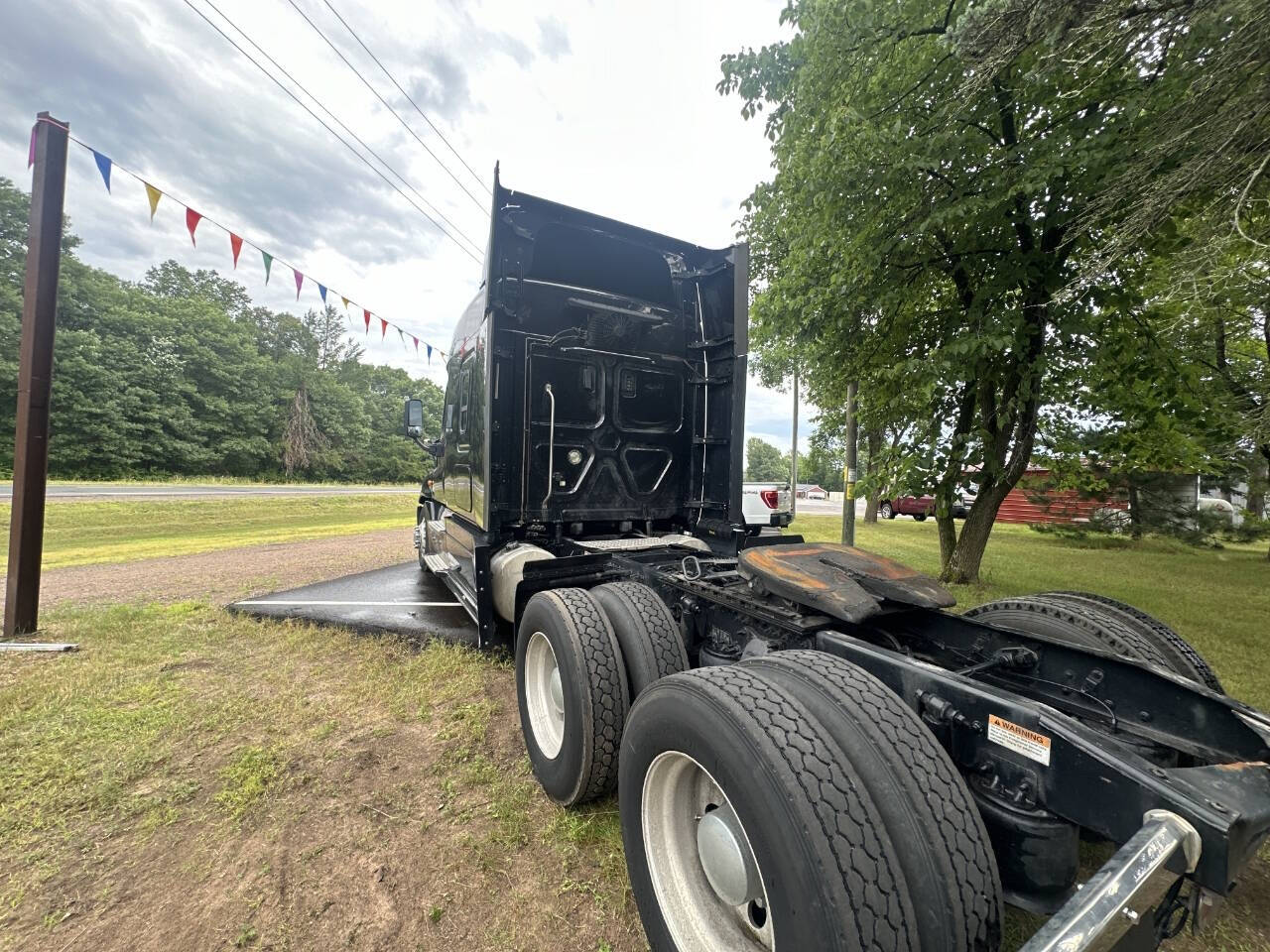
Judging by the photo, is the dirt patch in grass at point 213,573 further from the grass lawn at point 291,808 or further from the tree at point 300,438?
the tree at point 300,438

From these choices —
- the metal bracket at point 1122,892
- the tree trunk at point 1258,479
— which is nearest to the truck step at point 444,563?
the metal bracket at point 1122,892

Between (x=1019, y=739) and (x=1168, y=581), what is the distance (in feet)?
34.0

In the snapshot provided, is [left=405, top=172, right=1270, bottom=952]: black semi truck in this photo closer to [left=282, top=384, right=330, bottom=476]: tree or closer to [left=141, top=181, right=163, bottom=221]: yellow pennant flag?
[left=141, top=181, right=163, bottom=221]: yellow pennant flag

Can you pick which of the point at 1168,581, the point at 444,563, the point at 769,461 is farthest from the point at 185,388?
the point at 769,461

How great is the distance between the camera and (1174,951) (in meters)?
1.68

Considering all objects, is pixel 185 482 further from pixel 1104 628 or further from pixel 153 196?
pixel 1104 628

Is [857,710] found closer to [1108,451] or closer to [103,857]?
[103,857]

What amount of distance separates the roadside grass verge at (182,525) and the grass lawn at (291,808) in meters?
5.77

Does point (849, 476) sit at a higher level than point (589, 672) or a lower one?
higher

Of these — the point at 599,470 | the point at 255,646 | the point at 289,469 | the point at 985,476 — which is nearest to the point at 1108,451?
the point at 985,476

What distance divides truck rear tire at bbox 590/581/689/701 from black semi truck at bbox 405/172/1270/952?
1 cm

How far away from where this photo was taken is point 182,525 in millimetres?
12430

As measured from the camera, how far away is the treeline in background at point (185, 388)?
29281mm

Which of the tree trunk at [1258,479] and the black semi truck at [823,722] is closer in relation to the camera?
the black semi truck at [823,722]
